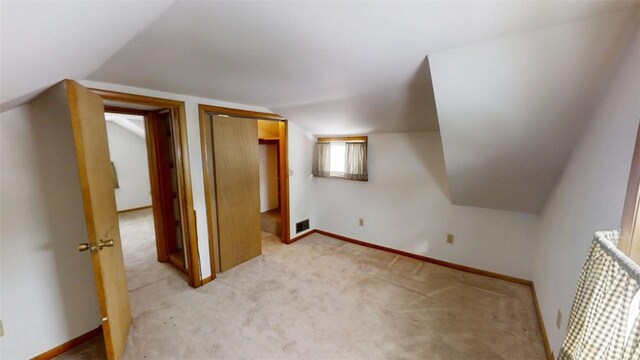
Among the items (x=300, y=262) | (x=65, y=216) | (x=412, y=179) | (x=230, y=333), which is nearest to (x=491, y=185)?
(x=412, y=179)

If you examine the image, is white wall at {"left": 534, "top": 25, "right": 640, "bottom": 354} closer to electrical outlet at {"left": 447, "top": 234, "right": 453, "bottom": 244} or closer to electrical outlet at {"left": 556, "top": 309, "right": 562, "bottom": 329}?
electrical outlet at {"left": 556, "top": 309, "right": 562, "bottom": 329}

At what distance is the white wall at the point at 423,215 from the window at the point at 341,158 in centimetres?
13

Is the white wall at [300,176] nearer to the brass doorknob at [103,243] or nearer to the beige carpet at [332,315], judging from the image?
the beige carpet at [332,315]

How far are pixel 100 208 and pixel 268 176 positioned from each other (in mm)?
3664

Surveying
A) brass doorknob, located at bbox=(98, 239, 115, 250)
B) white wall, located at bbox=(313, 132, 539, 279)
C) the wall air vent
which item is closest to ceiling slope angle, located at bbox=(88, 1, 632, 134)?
white wall, located at bbox=(313, 132, 539, 279)

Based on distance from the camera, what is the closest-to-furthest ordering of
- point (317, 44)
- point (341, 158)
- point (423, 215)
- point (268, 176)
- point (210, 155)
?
point (317, 44), point (210, 155), point (423, 215), point (341, 158), point (268, 176)

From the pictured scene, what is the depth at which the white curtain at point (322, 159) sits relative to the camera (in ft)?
11.9

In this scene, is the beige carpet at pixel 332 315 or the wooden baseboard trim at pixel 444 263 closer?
the beige carpet at pixel 332 315

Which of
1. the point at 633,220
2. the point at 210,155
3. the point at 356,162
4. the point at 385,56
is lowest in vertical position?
the point at 633,220

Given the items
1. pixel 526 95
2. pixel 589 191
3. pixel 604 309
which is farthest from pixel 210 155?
pixel 589 191

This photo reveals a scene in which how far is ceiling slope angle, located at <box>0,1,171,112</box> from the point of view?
28.6 inches

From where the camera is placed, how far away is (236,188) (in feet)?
9.45

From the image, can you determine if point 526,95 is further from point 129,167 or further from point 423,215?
point 129,167

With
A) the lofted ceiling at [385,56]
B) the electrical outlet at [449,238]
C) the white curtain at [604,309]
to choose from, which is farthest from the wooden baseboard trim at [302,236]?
the white curtain at [604,309]
